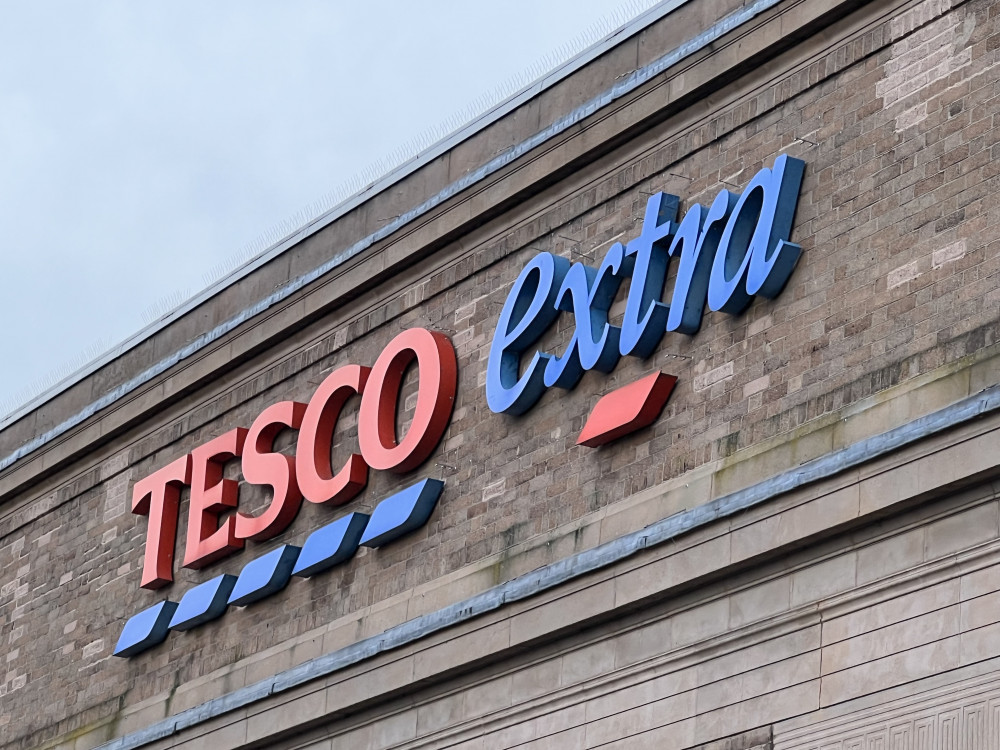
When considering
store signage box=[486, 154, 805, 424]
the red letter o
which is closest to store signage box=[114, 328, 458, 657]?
the red letter o

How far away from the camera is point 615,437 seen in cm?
1862

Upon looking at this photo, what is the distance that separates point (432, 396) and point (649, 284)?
308 cm

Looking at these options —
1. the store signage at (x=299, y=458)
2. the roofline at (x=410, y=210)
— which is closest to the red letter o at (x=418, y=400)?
the store signage at (x=299, y=458)

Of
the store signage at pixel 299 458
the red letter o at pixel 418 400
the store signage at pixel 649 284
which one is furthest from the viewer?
the store signage at pixel 299 458

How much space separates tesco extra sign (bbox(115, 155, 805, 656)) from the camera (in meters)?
18.0

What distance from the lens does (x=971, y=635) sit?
14.9 m

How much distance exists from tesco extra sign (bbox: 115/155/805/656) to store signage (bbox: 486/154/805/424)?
0.01m

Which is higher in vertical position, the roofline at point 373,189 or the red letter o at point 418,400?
the roofline at point 373,189

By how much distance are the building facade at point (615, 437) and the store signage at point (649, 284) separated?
4 cm

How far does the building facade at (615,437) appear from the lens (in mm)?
15820

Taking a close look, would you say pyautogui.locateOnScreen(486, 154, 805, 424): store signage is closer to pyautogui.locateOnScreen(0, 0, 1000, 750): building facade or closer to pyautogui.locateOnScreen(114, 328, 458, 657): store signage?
pyautogui.locateOnScreen(0, 0, 1000, 750): building facade

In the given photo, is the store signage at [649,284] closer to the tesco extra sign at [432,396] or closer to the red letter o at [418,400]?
the tesco extra sign at [432,396]

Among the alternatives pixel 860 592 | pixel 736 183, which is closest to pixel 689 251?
pixel 736 183

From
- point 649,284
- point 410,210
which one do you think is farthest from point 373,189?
point 649,284
